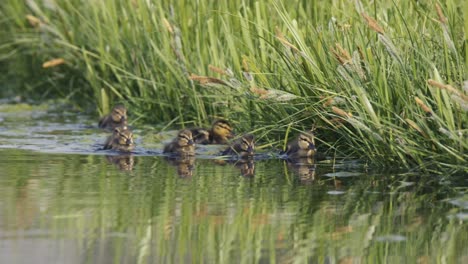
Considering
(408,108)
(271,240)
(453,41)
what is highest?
(453,41)

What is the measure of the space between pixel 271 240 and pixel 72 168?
3338 millimetres

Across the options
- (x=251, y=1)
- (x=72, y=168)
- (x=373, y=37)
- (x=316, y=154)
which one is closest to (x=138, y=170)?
(x=72, y=168)

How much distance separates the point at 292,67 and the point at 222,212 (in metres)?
2.45

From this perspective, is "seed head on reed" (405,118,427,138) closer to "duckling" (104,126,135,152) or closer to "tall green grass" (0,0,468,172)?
"tall green grass" (0,0,468,172)

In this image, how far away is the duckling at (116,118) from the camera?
1154cm

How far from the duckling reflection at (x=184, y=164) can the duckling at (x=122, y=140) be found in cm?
63

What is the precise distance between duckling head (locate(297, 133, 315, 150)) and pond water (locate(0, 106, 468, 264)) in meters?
0.15

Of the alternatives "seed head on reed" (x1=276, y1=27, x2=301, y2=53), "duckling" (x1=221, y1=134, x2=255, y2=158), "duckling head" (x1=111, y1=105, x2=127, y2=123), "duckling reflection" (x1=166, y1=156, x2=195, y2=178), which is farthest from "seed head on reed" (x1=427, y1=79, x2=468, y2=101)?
"duckling head" (x1=111, y1=105, x2=127, y2=123)

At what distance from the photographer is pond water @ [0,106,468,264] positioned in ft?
18.8

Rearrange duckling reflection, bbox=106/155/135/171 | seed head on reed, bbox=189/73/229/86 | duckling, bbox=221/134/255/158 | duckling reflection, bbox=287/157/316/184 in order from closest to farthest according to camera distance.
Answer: seed head on reed, bbox=189/73/229/86 → duckling reflection, bbox=287/157/316/184 → duckling reflection, bbox=106/155/135/171 → duckling, bbox=221/134/255/158

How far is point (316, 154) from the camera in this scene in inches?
371

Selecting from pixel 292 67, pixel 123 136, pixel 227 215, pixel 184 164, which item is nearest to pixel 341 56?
pixel 292 67

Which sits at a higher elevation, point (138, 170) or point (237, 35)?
point (237, 35)

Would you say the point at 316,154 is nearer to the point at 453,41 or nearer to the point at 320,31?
the point at 320,31
